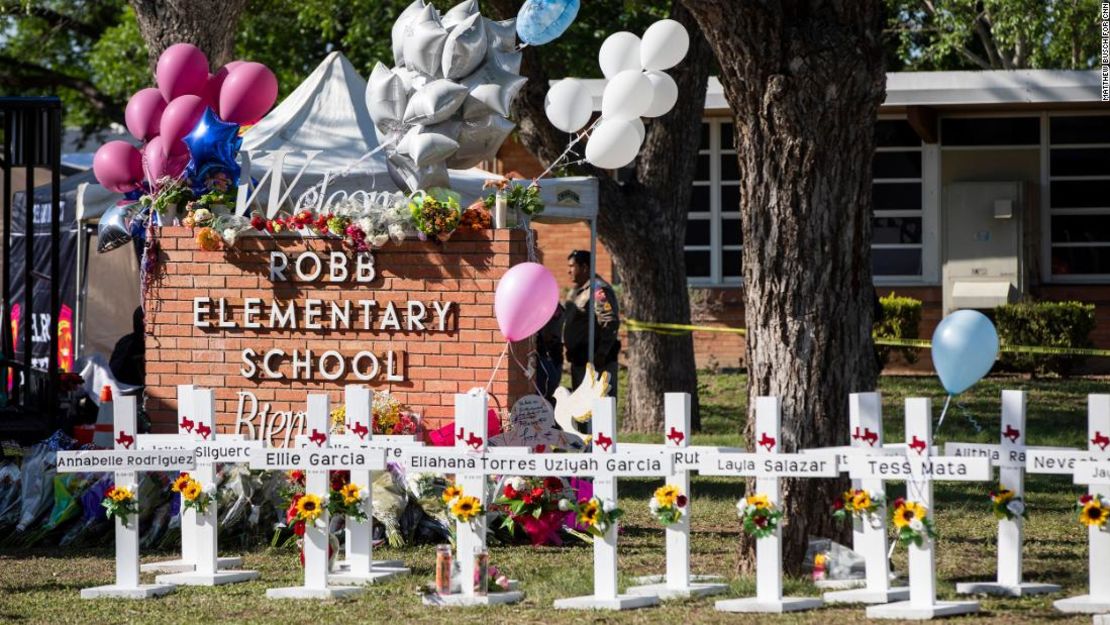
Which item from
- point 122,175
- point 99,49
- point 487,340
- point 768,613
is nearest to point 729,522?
point 487,340

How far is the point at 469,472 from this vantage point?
7707 mm

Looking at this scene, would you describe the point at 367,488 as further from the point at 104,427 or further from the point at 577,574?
the point at 104,427

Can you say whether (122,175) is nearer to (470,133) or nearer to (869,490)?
(470,133)

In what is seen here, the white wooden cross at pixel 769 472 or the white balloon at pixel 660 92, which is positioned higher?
the white balloon at pixel 660 92

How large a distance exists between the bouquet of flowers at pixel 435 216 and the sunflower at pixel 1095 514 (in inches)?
190

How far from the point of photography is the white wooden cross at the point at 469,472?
7.67 m

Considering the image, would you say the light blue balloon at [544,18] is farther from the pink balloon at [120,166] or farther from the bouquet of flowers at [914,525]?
the bouquet of flowers at [914,525]

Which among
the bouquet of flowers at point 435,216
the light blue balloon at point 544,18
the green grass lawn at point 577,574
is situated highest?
the light blue balloon at point 544,18

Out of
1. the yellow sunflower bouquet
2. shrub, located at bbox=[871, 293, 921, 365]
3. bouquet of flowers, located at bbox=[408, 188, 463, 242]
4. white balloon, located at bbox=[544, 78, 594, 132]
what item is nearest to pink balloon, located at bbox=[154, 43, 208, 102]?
bouquet of flowers, located at bbox=[408, 188, 463, 242]

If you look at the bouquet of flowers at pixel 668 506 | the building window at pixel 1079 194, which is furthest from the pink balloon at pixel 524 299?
the building window at pixel 1079 194

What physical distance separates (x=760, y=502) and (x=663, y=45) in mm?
3740

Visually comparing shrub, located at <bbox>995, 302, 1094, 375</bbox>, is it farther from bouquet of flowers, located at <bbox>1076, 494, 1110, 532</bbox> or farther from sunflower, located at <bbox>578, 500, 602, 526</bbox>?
sunflower, located at <bbox>578, 500, 602, 526</bbox>

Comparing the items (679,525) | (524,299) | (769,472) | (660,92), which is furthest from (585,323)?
(769,472)

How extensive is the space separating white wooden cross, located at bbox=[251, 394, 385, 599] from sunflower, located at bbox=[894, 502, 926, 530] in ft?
8.36
